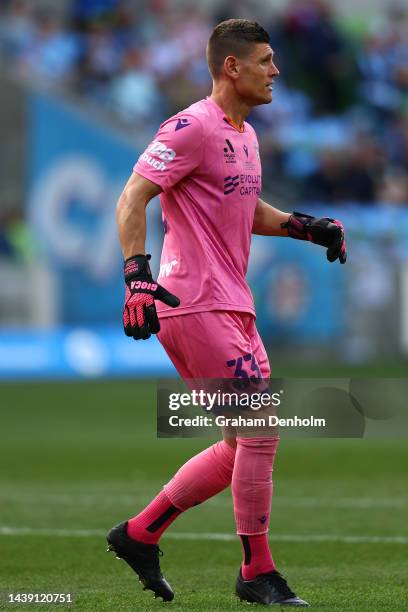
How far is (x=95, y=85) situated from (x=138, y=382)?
550cm

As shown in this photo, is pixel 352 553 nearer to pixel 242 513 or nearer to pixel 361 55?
pixel 242 513

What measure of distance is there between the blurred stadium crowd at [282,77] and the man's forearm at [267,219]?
14.8 meters

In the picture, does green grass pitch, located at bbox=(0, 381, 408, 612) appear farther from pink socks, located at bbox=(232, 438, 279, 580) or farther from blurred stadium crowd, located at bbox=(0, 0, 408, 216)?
blurred stadium crowd, located at bbox=(0, 0, 408, 216)

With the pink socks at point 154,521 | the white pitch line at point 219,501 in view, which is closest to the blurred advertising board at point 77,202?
the white pitch line at point 219,501

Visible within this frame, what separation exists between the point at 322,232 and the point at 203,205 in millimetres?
748

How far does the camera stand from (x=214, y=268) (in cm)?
584

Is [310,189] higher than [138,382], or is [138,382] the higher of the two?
[310,189]

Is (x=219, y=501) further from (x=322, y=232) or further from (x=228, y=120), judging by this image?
(x=228, y=120)

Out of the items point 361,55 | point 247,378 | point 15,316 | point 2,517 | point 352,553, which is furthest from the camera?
point 361,55

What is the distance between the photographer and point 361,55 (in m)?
24.4

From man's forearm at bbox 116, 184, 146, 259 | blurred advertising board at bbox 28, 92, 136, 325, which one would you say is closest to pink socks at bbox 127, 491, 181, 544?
man's forearm at bbox 116, 184, 146, 259

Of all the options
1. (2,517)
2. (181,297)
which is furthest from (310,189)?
(181,297)

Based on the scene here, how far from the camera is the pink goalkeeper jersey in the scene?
18.9 ft

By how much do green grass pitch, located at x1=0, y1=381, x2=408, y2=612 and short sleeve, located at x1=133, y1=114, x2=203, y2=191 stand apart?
171cm
